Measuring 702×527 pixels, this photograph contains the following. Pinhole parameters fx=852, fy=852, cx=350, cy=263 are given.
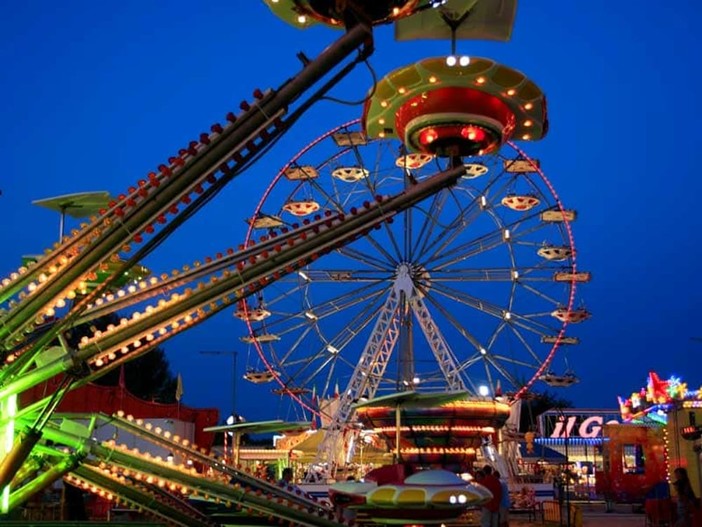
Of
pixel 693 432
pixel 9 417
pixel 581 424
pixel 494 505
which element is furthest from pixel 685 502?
pixel 581 424

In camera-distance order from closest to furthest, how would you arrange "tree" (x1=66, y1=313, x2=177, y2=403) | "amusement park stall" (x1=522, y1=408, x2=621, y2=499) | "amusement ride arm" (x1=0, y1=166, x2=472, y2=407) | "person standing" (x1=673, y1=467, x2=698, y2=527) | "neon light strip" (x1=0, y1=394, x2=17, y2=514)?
"amusement ride arm" (x1=0, y1=166, x2=472, y2=407), "neon light strip" (x1=0, y1=394, x2=17, y2=514), "person standing" (x1=673, y1=467, x2=698, y2=527), "tree" (x1=66, y1=313, x2=177, y2=403), "amusement park stall" (x1=522, y1=408, x2=621, y2=499)

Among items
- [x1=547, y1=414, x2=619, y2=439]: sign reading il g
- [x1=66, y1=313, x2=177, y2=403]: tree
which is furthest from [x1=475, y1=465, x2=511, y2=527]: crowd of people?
[x1=547, y1=414, x2=619, y2=439]: sign reading il g

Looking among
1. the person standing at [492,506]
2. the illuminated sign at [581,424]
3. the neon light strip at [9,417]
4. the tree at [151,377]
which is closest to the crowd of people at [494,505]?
the person standing at [492,506]

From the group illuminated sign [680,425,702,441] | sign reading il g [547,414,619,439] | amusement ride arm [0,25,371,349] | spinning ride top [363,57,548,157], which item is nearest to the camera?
amusement ride arm [0,25,371,349]

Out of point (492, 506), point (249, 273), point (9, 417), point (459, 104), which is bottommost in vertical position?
point (492, 506)

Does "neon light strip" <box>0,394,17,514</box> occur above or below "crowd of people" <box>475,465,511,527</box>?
above

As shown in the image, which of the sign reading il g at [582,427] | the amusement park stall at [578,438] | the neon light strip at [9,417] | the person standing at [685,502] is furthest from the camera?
the sign reading il g at [582,427]

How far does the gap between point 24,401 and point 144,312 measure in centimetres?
723

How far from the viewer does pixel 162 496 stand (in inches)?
428

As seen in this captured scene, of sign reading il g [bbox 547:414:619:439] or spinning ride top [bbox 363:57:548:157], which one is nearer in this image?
spinning ride top [bbox 363:57:548:157]

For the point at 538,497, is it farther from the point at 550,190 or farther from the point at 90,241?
the point at 90,241

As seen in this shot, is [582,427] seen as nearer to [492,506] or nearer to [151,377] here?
[151,377]

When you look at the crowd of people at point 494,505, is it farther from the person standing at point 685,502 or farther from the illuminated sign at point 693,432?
the illuminated sign at point 693,432

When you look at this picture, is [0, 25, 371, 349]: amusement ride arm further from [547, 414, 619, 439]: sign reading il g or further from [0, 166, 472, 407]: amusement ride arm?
[547, 414, 619, 439]: sign reading il g
